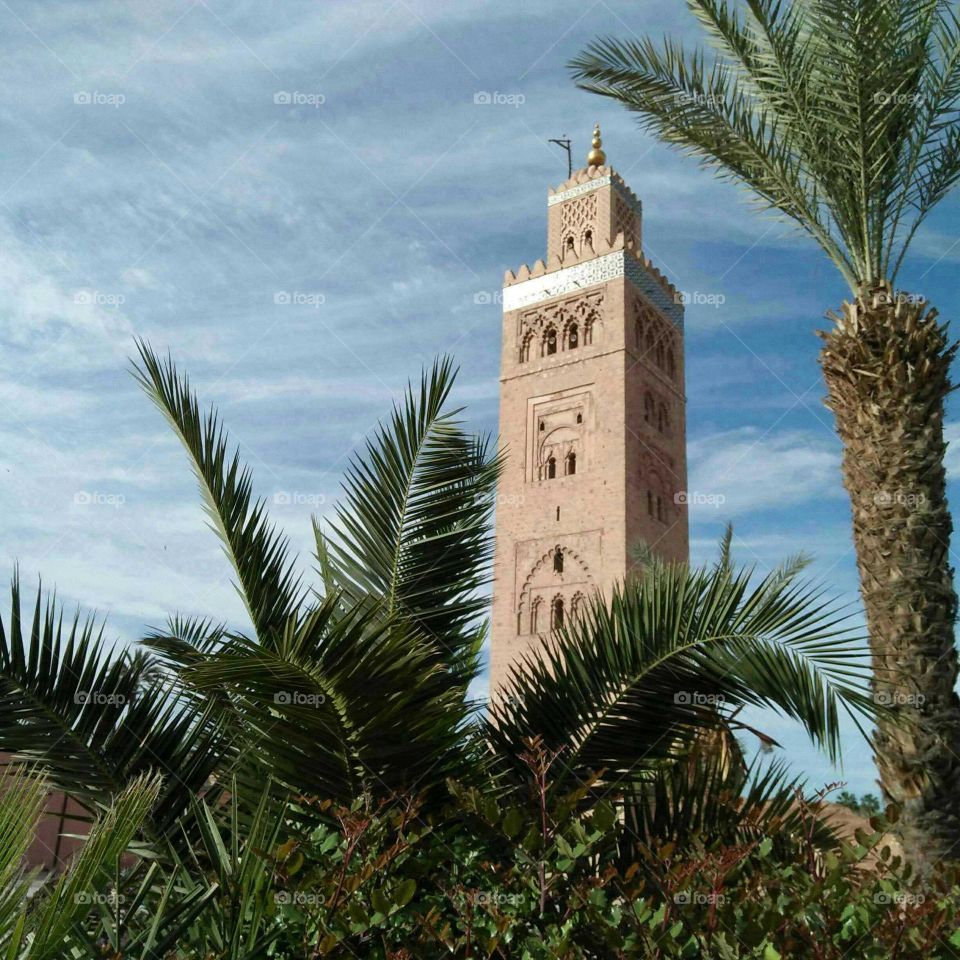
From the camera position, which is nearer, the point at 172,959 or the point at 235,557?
the point at 172,959

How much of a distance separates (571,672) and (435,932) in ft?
3.79

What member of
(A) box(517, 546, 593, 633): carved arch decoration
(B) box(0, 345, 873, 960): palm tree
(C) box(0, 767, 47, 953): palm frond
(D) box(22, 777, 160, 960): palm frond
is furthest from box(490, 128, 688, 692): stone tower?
(C) box(0, 767, 47, 953): palm frond

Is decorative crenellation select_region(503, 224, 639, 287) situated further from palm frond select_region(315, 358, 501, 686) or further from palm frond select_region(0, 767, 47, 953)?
palm frond select_region(0, 767, 47, 953)

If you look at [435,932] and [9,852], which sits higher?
[9,852]

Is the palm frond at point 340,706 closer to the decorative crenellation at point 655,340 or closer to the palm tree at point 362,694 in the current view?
the palm tree at point 362,694

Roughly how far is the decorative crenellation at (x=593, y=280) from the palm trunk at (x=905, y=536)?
1663cm

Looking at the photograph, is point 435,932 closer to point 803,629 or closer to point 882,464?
point 803,629

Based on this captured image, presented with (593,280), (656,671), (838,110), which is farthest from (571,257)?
(656,671)

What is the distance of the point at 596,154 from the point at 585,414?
6.71m

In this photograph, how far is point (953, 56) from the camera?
15.9 ft

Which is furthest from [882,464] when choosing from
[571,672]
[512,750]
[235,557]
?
[235,557]

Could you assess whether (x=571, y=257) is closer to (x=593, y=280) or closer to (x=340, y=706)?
(x=593, y=280)

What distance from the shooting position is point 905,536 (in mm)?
3889

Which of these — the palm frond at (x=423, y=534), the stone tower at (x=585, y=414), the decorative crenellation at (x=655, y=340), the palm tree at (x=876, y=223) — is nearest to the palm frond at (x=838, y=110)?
the palm tree at (x=876, y=223)
